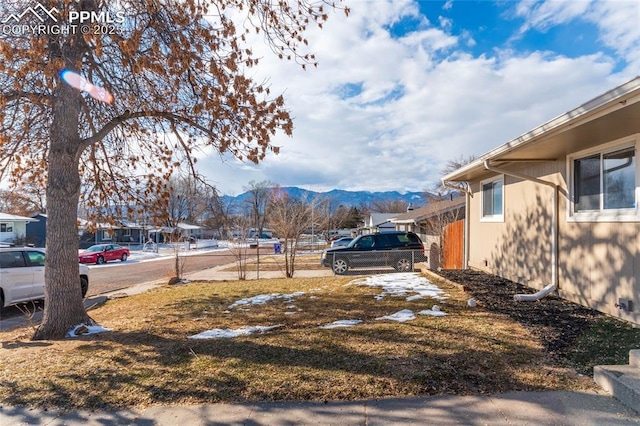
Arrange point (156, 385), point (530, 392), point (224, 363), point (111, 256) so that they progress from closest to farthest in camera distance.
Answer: point (530, 392) < point (156, 385) < point (224, 363) < point (111, 256)

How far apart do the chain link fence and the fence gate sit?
121 cm

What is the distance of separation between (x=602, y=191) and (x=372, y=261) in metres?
9.69

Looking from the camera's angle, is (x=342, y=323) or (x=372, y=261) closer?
(x=342, y=323)

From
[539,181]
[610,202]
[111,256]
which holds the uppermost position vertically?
[539,181]

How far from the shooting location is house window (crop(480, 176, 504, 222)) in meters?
9.22

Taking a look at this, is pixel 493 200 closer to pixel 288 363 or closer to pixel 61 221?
pixel 288 363

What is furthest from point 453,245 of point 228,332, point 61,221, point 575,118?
point 61,221

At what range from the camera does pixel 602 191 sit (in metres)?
5.50

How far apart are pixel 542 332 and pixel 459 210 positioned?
1872cm

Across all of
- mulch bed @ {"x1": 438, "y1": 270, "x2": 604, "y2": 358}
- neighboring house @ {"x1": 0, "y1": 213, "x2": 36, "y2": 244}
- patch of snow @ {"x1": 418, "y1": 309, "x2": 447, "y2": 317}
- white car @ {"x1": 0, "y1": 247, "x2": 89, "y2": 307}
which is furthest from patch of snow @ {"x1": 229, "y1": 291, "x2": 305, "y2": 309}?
neighboring house @ {"x1": 0, "y1": 213, "x2": 36, "y2": 244}

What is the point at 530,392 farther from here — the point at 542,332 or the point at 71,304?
the point at 71,304

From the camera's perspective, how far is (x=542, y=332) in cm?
464

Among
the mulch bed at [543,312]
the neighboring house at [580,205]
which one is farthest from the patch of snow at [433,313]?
the neighboring house at [580,205]

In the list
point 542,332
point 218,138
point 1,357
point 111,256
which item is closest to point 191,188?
point 218,138
